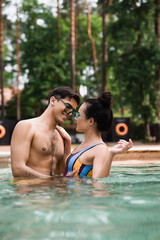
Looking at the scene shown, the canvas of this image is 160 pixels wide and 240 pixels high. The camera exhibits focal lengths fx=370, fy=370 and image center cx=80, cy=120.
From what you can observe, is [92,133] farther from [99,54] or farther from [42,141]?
[99,54]

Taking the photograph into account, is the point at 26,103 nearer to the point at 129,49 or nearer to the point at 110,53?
the point at 110,53

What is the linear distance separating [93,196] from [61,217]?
90 cm

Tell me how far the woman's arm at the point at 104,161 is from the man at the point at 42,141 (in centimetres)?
78

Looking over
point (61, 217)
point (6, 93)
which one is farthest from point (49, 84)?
point (61, 217)

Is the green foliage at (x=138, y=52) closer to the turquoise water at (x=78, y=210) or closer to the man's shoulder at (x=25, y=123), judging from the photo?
the man's shoulder at (x=25, y=123)

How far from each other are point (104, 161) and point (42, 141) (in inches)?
37.7

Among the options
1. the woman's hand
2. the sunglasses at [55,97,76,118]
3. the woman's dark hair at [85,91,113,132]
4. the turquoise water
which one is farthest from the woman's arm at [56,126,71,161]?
the woman's hand

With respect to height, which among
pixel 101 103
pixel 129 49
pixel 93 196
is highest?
pixel 129 49

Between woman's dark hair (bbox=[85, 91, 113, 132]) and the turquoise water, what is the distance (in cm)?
68

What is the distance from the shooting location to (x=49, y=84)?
104ft

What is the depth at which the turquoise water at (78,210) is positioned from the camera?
8.39 feet

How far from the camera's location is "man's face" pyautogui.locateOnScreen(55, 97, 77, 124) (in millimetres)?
4762

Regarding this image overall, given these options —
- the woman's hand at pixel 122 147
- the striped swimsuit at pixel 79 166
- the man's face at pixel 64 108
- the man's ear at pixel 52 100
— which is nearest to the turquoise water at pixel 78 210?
the striped swimsuit at pixel 79 166

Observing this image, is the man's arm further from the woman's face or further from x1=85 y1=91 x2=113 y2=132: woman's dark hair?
x1=85 y1=91 x2=113 y2=132: woman's dark hair
